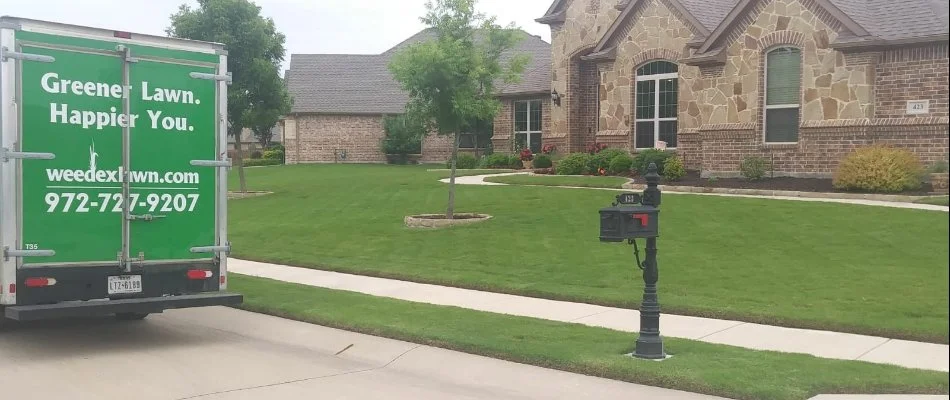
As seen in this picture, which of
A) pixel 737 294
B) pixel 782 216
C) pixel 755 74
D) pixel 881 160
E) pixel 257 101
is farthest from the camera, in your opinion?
pixel 257 101

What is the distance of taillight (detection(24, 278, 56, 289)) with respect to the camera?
8.05 metres

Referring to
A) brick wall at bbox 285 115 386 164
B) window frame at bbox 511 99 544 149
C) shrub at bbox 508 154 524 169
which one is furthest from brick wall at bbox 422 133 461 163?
shrub at bbox 508 154 524 169

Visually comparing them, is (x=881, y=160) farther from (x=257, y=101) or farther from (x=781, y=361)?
(x=257, y=101)

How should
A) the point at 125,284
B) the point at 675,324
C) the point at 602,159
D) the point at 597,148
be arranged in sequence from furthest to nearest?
the point at 597,148, the point at 602,159, the point at 675,324, the point at 125,284

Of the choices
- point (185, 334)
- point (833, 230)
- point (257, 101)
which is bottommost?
point (185, 334)

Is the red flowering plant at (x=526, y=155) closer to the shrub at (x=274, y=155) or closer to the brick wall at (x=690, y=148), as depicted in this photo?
the brick wall at (x=690, y=148)

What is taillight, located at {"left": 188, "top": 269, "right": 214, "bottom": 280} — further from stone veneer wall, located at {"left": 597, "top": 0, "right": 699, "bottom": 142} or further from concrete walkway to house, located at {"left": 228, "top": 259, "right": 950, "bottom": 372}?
stone veneer wall, located at {"left": 597, "top": 0, "right": 699, "bottom": 142}

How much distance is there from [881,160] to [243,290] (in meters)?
12.7

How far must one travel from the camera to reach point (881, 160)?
57.9 ft

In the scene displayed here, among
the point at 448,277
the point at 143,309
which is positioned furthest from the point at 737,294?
the point at 143,309

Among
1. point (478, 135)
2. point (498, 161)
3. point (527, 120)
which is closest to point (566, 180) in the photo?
point (498, 161)

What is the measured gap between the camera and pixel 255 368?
7.99 metres

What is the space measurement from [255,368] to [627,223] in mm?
3578

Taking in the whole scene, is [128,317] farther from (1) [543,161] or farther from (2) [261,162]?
(2) [261,162]
